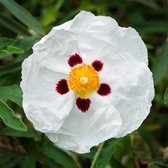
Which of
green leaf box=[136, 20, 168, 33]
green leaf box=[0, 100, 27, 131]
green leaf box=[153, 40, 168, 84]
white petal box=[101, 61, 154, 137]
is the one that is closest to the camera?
green leaf box=[0, 100, 27, 131]

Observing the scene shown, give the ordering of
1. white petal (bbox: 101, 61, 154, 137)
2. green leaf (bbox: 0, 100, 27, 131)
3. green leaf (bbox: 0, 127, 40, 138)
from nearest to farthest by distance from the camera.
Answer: green leaf (bbox: 0, 100, 27, 131), white petal (bbox: 101, 61, 154, 137), green leaf (bbox: 0, 127, 40, 138)

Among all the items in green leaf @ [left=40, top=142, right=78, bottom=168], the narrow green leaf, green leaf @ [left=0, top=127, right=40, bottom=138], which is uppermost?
the narrow green leaf

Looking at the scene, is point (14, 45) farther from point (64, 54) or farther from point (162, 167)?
point (162, 167)

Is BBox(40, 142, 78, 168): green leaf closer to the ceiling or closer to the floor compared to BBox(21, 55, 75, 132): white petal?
closer to the floor

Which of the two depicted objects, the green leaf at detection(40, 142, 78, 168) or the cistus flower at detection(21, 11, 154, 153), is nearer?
the cistus flower at detection(21, 11, 154, 153)

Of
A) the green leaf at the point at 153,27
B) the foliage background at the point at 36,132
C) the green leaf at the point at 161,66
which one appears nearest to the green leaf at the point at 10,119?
the foliage background at the point at 36,132

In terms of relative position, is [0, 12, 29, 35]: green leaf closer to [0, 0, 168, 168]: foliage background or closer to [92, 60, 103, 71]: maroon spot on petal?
[0, 0, 168, 168]: foliage background

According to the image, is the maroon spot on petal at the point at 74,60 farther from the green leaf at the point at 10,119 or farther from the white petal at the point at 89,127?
the green leaf at the point at 10,119

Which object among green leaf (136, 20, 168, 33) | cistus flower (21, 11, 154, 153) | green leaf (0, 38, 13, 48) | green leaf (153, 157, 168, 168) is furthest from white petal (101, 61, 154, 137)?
green leaf (136, 20, 168, 33)

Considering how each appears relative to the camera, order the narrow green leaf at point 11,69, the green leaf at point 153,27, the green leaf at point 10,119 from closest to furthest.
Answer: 1. the green leaf at point 10,119
2. the narrow green leaf at point 11,69
3. the green leaf at point 153,27
